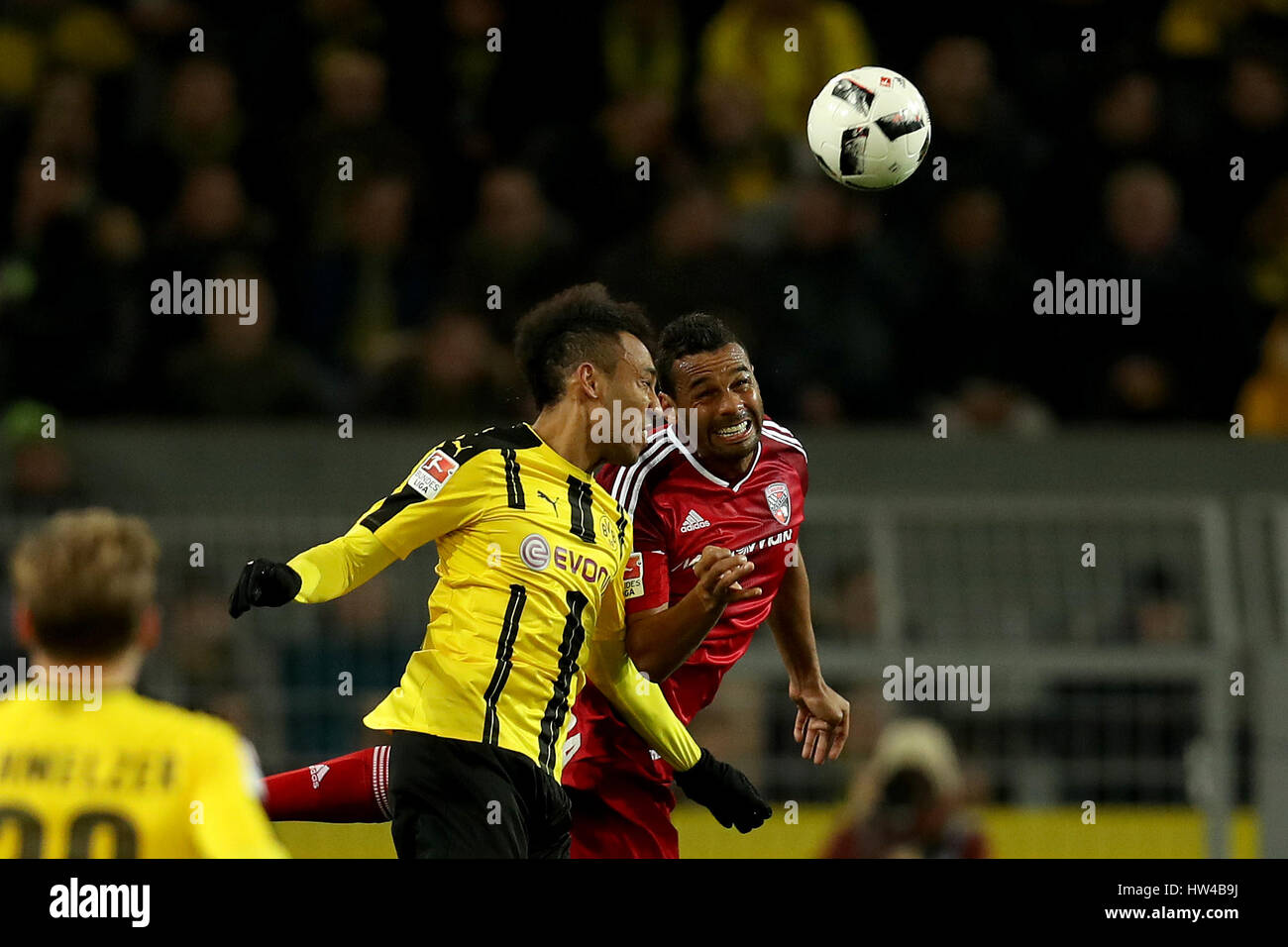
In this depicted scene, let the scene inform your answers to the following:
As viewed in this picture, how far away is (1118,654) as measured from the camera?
27.2ft

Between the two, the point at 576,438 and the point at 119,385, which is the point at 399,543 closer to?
the point at 576,438

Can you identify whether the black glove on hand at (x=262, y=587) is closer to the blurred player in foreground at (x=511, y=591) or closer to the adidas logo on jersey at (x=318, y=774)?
the blurred player in foreground at (x=511, y=591)

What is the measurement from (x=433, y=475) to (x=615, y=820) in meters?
1.37

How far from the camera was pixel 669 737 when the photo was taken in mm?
5594

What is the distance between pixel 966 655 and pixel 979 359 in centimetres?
222

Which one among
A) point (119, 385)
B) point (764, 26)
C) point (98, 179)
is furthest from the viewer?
point (764, 26)

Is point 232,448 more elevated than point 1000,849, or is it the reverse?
point 232,448

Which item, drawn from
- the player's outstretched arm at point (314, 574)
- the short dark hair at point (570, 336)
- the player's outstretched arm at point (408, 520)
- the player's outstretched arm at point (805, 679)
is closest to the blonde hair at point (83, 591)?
the player's outstretched arm at point (314, 574)

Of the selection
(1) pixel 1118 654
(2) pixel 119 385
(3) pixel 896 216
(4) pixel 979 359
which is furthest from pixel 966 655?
(2) pixel 119 385

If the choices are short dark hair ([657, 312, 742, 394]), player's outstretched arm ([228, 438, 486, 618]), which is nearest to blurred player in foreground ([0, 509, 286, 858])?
player's outstretched arm ([228, 438, 486, 618])

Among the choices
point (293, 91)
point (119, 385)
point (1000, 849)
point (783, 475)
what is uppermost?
point (293, 91)

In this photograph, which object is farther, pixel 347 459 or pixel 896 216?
pixel 896 216

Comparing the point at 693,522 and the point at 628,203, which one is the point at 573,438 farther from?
the point at 628,203

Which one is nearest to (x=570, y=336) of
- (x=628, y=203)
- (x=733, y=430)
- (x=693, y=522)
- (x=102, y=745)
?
(x=733, y=430)
